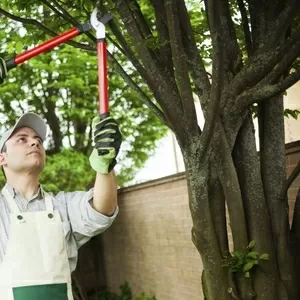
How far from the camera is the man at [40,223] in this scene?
103 inches

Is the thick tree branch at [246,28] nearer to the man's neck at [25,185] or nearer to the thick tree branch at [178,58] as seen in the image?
the thick tree branch at [178,58]

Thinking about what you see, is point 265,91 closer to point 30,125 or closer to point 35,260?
point 30,125

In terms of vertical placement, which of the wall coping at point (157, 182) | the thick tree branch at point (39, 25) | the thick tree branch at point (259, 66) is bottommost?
the wall coping at point (157, 182)

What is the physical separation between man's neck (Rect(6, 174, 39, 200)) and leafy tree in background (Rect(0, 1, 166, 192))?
810cm

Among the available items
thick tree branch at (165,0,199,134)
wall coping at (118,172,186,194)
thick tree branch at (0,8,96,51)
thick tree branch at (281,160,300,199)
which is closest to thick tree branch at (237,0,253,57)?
thick tree branch at (165,0,199,134)

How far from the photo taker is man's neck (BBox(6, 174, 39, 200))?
280 centimetres

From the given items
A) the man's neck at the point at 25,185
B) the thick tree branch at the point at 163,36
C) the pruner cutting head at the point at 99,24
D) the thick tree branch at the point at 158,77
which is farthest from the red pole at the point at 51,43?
the thick tree branch at the point at 163,36

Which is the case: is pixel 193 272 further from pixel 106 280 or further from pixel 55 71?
pixel 55 71

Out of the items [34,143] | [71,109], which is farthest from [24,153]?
[71,109]

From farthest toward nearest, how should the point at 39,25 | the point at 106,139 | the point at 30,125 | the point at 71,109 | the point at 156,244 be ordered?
the point at 71,109 → the point at 156,244 → the point at 39,25 → the point at 30,125 → the point at 106,139

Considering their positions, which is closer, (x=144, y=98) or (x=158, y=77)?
(x=158, y=77)

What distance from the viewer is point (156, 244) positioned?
758 centimetres

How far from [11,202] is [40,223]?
0.16 meters

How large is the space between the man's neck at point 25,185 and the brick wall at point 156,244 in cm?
377
